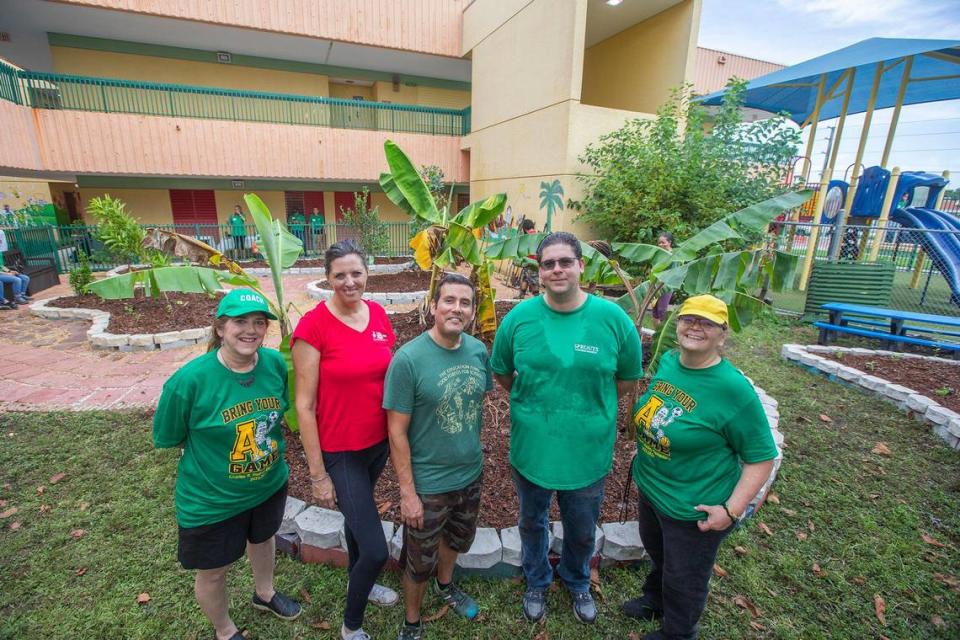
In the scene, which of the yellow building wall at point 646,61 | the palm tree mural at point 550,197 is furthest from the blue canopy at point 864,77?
the palm tree mural at point 550,197

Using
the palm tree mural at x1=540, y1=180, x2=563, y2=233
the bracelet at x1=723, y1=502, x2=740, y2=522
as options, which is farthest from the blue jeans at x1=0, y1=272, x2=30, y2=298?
the bracelet at x1=723, y1=502, x2=740, y2=522

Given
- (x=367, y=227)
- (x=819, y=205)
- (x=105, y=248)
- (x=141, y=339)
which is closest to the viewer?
(x=141, y=339)

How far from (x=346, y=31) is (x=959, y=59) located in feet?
56.6

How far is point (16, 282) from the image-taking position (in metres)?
9.52

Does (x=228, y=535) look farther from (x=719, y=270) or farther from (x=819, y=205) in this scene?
(x=819, y=205)

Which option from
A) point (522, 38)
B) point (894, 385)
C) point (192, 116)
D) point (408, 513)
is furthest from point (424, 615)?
point (192, 116)

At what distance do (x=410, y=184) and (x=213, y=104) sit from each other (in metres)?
14.2

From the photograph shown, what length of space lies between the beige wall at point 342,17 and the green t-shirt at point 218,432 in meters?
16.8

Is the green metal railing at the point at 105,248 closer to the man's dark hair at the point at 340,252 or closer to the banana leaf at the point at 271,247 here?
the banana leaf at the point at 271,247

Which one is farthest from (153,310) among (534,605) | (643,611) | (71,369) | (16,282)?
(643,611)

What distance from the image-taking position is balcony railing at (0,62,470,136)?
12859 mm

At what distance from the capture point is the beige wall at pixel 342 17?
13.6m

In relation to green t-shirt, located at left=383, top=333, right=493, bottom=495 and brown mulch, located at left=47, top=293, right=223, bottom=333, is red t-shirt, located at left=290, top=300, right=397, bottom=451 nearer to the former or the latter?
green t-shirt, located at left=383, top=333, right=493, bottom=495

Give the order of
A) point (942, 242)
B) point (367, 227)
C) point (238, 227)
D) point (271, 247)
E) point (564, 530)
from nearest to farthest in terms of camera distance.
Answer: point (564, 530)
point (271, 247)
point (942, 242)
point (367, 227)
point (238, 227)
